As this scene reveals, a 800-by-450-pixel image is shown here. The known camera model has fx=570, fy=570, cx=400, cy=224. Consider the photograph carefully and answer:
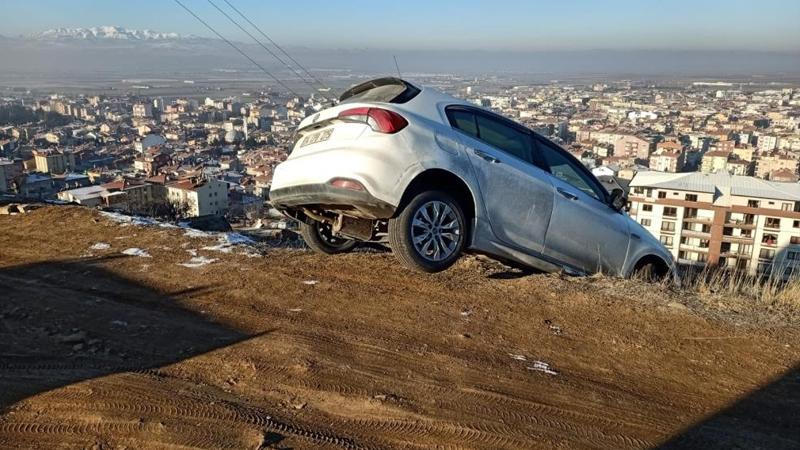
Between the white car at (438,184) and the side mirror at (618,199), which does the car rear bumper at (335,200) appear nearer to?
the white car at (438,184)

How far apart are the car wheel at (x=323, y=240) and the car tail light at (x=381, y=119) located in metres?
1.51

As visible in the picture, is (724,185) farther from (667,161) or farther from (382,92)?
(667,161)

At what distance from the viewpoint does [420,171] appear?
4.35 m

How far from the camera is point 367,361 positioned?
3363 mm

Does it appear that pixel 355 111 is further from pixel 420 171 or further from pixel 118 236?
pixel 118 236

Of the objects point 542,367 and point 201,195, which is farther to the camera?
point 201,195

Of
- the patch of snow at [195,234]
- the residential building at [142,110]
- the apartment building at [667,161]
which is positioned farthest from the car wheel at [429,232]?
the residential building at [142,110]

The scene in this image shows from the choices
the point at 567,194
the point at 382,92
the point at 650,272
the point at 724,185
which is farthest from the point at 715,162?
the point at 382,92

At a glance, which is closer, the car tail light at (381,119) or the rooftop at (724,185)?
the car tail light at (381,119)

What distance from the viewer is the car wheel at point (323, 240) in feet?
18.4

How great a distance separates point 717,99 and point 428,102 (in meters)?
123

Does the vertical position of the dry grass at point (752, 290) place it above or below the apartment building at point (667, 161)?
above

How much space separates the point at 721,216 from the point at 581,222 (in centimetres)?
2054

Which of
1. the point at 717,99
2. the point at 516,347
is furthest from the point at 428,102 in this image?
the point at 717,99
